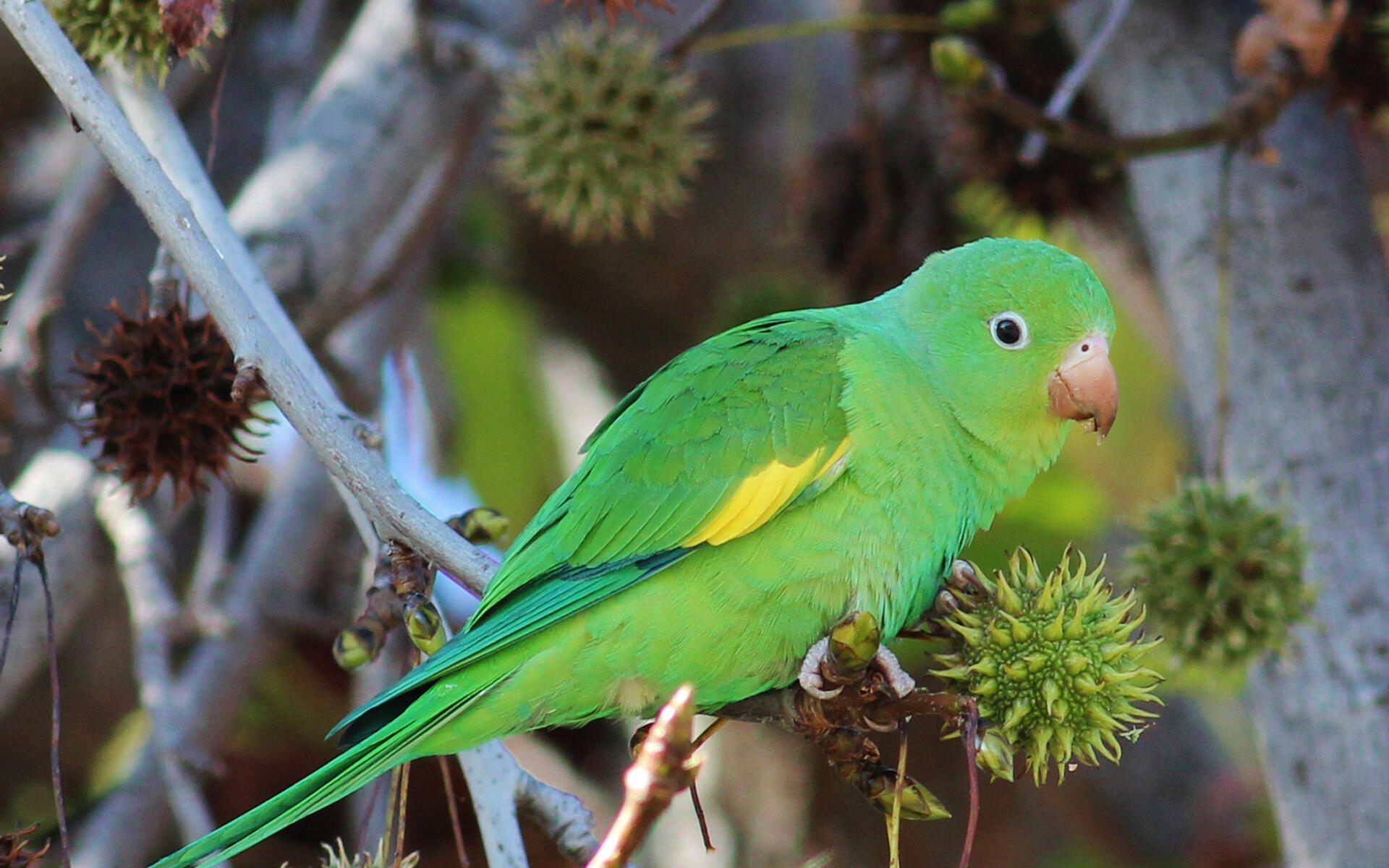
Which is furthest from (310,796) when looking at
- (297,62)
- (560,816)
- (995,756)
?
(297,62)

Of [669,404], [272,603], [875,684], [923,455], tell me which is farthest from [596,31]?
[875,684]

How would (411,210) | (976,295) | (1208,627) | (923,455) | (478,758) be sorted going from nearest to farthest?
1. (478,758)
2. (923,455)
3. (976,295)
4. (1208,627)
5. (411,210)

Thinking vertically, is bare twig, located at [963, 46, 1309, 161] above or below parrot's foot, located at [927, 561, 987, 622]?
above

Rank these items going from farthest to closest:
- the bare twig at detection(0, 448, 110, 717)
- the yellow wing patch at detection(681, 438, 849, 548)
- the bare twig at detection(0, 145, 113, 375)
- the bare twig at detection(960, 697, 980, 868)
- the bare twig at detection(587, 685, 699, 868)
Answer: the bare twig at detection(0, 145, 113, 375) < the bare twig at detection(0, 448, 110, 717) < the yellow wing patch at detection(681, 438, 849, 548) < the bare twig at detection(960, 697, 980, 868) < the bare twig at detection(587, 685, 699, 868)

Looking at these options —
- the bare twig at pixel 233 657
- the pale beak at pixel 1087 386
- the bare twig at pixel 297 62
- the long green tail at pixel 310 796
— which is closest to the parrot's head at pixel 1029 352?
the pale beak at pixel 1087 386

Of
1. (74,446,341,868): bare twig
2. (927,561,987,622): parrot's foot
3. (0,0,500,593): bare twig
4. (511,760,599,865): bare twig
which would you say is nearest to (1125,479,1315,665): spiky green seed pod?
(927,561,987,622): parrot's foot

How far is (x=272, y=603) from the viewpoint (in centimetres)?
351

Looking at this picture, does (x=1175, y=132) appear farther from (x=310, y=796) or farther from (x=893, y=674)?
(x=310, y=796)

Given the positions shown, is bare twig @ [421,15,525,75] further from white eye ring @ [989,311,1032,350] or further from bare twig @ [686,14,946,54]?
white eye ring @ [989,311,1032,350]

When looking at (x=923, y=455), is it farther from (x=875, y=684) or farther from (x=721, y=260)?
(x=721, y=260)

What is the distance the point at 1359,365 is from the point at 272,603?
2.91 metres

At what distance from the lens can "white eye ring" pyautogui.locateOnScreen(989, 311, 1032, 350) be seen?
2.31 metres

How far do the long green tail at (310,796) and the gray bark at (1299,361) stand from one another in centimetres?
192

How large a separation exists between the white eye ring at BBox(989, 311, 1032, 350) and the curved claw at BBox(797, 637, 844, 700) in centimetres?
69
